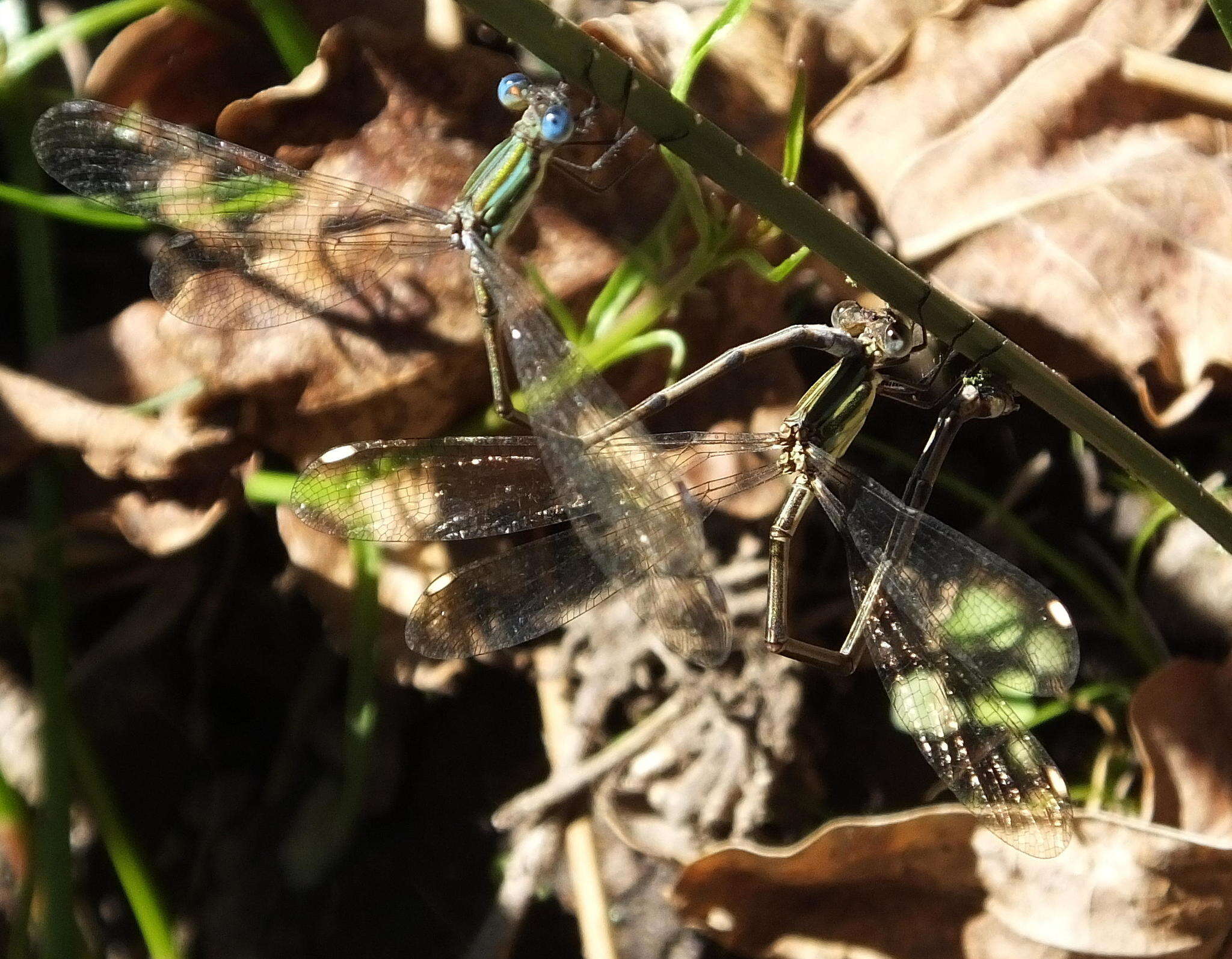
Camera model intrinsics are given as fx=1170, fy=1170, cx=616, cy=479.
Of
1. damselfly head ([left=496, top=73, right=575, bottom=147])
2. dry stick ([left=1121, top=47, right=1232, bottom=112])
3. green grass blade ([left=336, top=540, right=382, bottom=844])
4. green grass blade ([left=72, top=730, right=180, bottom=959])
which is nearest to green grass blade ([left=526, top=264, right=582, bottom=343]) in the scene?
damselfly head ([left=496, top=73, right=575, bottom=147])

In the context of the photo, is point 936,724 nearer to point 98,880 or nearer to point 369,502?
point 369,502

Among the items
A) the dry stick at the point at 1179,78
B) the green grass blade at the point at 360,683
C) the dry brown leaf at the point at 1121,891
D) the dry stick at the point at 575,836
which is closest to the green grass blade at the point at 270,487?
the green grass blade at the point at 360,683

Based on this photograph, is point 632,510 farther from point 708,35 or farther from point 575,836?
point 575,836

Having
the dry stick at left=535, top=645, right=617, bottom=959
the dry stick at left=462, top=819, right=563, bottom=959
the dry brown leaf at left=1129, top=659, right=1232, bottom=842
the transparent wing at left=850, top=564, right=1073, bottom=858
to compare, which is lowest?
the dry stick at left=462, top=819, right=563, bottom=959

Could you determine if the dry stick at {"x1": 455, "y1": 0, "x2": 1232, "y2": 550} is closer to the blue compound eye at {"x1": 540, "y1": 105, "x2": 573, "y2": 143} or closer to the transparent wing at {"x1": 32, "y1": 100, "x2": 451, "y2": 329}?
the blue compound eye at {"x1": 540, "y1": 105, "x2": 573, "y2": 143}

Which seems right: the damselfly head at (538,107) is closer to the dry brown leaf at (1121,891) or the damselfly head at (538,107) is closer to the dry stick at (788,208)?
the dry stick at (788,208)

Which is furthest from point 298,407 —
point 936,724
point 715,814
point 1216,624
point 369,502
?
point 1216,624
